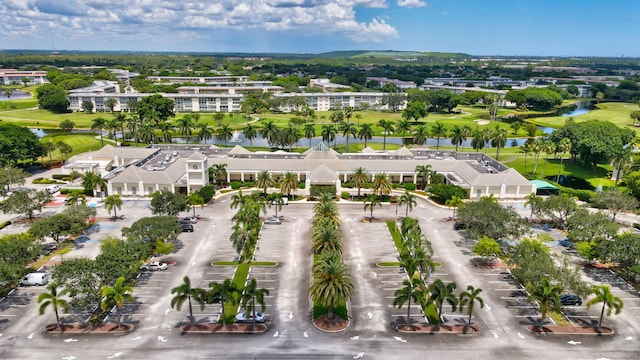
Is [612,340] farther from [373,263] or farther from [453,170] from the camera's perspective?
[453,170]

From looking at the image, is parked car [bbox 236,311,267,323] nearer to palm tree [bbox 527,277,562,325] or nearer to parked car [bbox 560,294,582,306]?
palm tree [bbox 527,277,562,325]

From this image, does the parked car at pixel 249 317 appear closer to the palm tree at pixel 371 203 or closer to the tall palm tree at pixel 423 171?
the palm tree at pixel 371 203

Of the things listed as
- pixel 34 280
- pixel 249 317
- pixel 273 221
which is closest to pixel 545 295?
pixel 249 317

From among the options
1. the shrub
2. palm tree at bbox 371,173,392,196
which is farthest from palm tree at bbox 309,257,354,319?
the shrub

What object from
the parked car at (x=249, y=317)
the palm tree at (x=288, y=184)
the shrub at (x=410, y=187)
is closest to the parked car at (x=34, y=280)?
the parked car at (x=249, y=317)

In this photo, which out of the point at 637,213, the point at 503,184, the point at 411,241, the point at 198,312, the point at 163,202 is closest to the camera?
the point at 198,312

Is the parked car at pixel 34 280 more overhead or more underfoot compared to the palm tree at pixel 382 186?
more underfoot

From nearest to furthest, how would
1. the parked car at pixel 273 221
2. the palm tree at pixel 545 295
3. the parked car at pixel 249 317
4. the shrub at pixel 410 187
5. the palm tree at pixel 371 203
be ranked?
the palm tree at pixel 545 295 < the parked car at pixel 249 317 < the parked car at pixel 273 221 < the palm tree at pixel 371 203 < the shrub at pixel 410 187

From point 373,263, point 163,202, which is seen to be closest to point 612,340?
point 373,263
